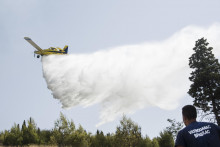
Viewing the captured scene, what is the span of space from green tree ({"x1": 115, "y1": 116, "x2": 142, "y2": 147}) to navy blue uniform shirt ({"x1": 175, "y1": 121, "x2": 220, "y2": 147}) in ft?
116

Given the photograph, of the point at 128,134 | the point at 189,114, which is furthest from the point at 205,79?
the point at 189,114

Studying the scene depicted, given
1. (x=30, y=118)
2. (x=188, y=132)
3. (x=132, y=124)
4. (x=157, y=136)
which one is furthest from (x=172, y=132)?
(x=188, y=132)

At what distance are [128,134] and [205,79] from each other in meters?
16.2

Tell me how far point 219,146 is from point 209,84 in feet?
99.6

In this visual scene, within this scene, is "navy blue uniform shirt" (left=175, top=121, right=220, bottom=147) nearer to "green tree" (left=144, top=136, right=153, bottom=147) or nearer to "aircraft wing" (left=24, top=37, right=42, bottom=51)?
"green tree" (left=144, top=136, right=153, bottom=147)

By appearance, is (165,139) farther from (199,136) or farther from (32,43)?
(199,136)

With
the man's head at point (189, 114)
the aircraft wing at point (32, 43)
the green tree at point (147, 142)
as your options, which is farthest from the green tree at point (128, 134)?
the man's head at point (189, 114)

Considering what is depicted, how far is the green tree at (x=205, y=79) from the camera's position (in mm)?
30605

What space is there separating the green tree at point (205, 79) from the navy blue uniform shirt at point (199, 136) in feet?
Result: 93.6

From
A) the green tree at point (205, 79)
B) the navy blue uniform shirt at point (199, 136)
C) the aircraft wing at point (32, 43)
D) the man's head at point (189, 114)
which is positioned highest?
the aircraft wing at point (32, 43)

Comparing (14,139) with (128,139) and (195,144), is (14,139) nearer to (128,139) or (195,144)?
(128,139)

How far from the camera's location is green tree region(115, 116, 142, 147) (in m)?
38.1

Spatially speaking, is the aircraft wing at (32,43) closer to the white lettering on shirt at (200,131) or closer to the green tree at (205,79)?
the green tree at (205,79)

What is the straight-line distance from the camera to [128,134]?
40312 millimetres
